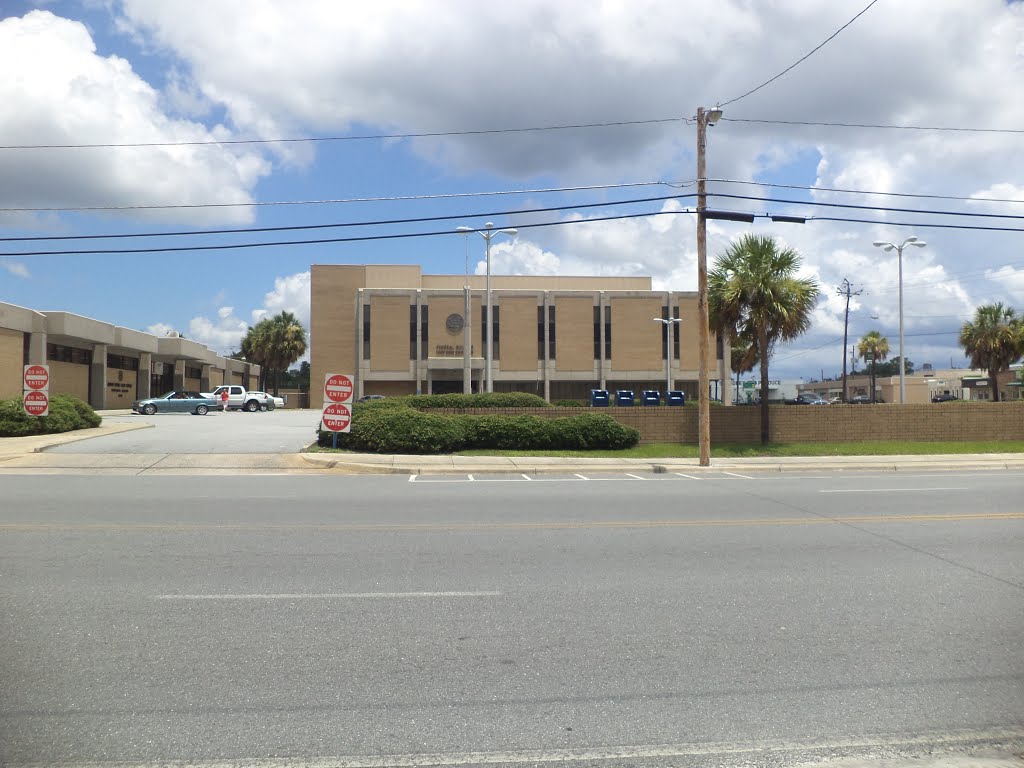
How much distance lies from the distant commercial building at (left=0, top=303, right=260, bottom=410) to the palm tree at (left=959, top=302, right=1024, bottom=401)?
4911 centimetres

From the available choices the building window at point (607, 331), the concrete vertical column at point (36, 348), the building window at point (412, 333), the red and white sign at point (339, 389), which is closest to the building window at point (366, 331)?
the building window at point (412, 333)

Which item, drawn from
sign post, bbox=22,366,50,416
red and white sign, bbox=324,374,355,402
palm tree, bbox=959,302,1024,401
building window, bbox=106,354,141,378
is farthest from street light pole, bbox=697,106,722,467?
building window, bbox=106,354,141,378

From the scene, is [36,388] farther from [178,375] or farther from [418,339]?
[178,375]

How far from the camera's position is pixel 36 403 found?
24516 mm

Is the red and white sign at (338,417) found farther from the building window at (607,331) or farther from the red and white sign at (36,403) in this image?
the building window at (607,331)

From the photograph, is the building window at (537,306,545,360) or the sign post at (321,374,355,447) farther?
the building window at (537,306,545,360)

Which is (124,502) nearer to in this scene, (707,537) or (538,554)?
(538,554)

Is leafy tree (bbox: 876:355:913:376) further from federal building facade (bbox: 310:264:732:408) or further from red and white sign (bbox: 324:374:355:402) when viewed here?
red and white sign (bbox: 324:374:355:402)

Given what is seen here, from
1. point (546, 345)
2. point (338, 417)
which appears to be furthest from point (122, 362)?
point (338, 417)

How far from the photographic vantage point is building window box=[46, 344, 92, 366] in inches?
1754

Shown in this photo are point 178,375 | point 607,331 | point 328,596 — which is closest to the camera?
point 328,596

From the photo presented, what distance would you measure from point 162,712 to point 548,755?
2.06 meters

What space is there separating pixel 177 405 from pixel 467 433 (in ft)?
89.8

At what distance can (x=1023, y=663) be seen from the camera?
5.11m
